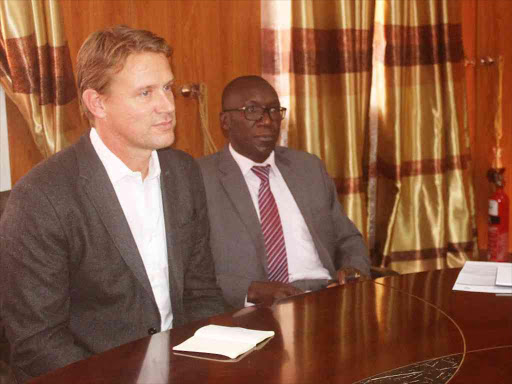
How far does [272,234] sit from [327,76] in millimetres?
1156

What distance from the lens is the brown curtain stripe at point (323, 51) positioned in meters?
3.67

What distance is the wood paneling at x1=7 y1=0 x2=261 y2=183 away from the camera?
3.18 m

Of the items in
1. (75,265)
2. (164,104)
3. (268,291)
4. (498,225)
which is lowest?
(498,225)

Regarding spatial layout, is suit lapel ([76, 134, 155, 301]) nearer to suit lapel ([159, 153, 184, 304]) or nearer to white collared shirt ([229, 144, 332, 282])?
suit lapel ([159, 153, 184, 304])

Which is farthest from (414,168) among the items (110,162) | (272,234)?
(110,162)

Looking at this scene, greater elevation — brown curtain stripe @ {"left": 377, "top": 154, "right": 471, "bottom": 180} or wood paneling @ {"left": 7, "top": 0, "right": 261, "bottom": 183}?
wood paneling @ {"left": 7, "top": 0, "right": 261, "bottom": 183}

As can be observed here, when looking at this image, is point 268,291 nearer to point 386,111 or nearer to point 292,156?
point 292,156

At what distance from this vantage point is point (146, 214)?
7.56 feet

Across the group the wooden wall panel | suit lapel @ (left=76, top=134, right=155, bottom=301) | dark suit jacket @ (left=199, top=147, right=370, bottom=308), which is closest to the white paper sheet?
dark suit jacket @ (left=199, top=147, right=370, bottom=308)

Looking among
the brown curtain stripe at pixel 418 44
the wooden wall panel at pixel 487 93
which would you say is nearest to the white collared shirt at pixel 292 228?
the brown curtain stripe at pixel 418 44

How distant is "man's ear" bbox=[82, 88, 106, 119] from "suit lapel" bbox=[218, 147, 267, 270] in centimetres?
80

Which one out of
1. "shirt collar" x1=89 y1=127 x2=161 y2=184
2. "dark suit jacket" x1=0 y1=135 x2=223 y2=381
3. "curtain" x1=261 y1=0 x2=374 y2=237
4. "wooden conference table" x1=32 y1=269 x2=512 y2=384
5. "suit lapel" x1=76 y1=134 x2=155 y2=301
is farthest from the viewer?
"curtain" x1=261 y1=0 x2=374 y2=237

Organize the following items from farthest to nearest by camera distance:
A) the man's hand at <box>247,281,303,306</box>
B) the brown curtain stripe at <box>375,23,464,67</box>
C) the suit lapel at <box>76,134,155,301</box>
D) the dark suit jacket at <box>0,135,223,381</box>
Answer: the brown curtain stripe at <box>375,23,464,67</box> → the man's hand at <box>247,281,303,306</box> → the suit lapel at <box>76,134,155,301</box> → the dark suit jacket at <box>0,135,223,381</box>

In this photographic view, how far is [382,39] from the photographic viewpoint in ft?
13.1
